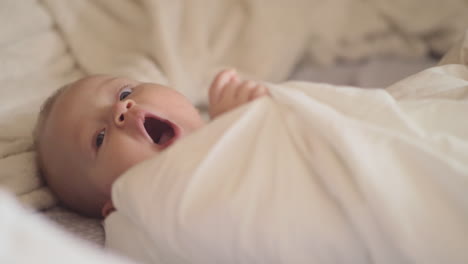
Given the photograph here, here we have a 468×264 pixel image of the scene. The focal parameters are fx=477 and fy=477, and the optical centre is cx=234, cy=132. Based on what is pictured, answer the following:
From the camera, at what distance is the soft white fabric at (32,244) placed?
29 cm

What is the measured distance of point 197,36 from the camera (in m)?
1.02

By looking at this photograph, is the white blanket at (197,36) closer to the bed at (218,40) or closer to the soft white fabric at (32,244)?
the bed at (218,40)

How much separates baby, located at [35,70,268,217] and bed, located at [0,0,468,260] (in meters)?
0.22

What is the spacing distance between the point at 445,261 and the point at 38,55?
81cm

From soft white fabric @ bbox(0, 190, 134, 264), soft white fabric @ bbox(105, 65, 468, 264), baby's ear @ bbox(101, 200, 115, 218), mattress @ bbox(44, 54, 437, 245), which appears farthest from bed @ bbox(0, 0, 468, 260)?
soft white fabric @ bbox(0, 190, 134, 264)

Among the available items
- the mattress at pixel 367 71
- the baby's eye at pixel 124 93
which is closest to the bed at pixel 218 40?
the mattress at pixel 367 71

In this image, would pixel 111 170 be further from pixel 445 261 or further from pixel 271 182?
pixel 445 261

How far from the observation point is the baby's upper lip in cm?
A: 61

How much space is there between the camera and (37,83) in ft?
2.98

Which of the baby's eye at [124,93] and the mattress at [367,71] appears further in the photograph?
the mattress at [367,71]

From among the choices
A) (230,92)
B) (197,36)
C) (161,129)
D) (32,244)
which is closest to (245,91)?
(230,92)

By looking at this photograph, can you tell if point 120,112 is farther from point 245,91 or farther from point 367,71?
point 367,71

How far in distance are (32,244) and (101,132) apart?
37 cm

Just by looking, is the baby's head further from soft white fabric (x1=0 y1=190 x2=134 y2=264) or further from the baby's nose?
soft white fabric (x1=0 y1=190 x2=134 y2=264)
